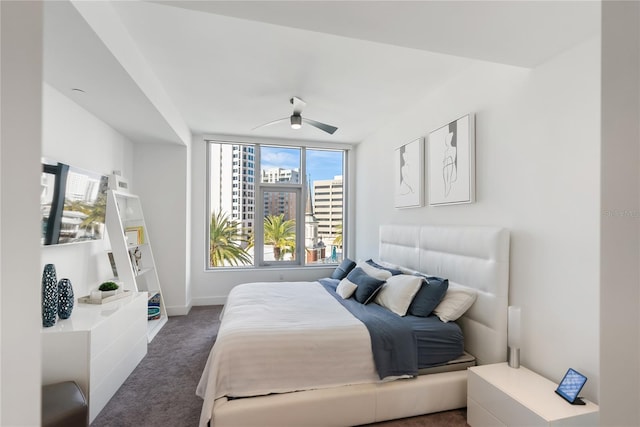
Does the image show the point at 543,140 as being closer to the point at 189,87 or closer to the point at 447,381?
the point at 447,381

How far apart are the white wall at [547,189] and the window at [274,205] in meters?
2.85

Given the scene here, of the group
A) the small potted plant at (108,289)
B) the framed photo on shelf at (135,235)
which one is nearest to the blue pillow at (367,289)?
the small potted plant at (108,289)

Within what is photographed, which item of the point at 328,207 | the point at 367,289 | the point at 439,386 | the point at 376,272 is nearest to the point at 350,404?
the point at 439,386

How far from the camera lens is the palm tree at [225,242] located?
4969mm

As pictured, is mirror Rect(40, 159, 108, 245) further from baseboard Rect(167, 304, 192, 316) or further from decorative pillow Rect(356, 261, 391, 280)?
decorative pillow Rect(356, 261, 391, 280)

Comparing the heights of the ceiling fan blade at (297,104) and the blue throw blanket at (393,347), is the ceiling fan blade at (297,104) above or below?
above

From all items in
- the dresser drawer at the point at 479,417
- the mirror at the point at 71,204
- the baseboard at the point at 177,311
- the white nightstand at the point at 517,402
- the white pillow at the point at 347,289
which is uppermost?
the mirror at the point at 71,204

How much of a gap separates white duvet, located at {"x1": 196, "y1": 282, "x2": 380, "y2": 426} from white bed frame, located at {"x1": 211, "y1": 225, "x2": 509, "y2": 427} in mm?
64

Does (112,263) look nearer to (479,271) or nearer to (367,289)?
(367,289)

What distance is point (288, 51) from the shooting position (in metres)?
2.38

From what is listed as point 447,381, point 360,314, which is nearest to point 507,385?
point 447,381

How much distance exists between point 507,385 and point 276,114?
3473mm
